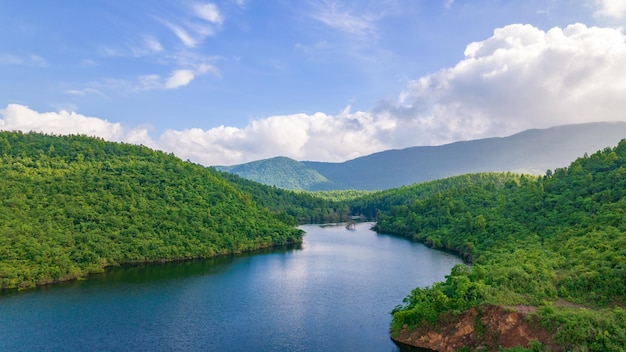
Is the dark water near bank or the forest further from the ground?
the forest

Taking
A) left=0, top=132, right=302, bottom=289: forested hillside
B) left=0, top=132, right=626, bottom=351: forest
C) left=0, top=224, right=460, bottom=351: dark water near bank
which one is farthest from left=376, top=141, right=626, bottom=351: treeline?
left=0, top=132, right=302, bottom=289: forested hillside

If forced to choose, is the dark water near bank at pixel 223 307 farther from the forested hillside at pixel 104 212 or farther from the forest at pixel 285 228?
the forest at pixel 285 228

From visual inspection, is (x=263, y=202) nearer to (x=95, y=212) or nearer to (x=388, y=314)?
(x=95, y=212)

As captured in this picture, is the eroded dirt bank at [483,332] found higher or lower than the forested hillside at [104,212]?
lower

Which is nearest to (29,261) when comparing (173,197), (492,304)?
(173,197)

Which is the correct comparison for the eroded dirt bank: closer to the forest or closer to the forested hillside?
the forest

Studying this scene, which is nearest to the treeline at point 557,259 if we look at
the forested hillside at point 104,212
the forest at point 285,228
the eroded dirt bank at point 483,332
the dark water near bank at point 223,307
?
the forest at point 285,228
